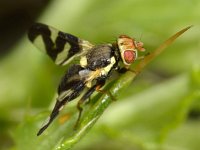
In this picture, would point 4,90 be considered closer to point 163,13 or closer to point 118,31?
point 118,31

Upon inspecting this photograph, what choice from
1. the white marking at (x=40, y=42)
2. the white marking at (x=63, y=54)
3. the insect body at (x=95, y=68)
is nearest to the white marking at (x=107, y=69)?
the insect body at (x=95, y=68)

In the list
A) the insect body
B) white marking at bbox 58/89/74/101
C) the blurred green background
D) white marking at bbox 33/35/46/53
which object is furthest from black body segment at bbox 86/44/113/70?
the blurred green background

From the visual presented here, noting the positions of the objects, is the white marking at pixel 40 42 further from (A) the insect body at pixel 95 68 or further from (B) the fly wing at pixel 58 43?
(A) the insect body at pixel 95 68

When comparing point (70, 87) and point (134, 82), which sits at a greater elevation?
point (70, 87)

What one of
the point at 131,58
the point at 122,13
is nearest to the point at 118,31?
the point at 122,13

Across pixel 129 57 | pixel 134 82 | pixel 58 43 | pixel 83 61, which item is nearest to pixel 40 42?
pixel 58 43

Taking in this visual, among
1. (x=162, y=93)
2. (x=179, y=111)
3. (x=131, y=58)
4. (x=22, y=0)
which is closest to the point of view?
(x=131, y=58)

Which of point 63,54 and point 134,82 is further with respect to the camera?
point 134,82

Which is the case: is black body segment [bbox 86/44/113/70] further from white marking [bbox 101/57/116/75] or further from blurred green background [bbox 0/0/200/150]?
blurred green background [bbox 0/0/200/150]

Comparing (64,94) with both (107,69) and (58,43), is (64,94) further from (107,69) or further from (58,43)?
(58,43)
